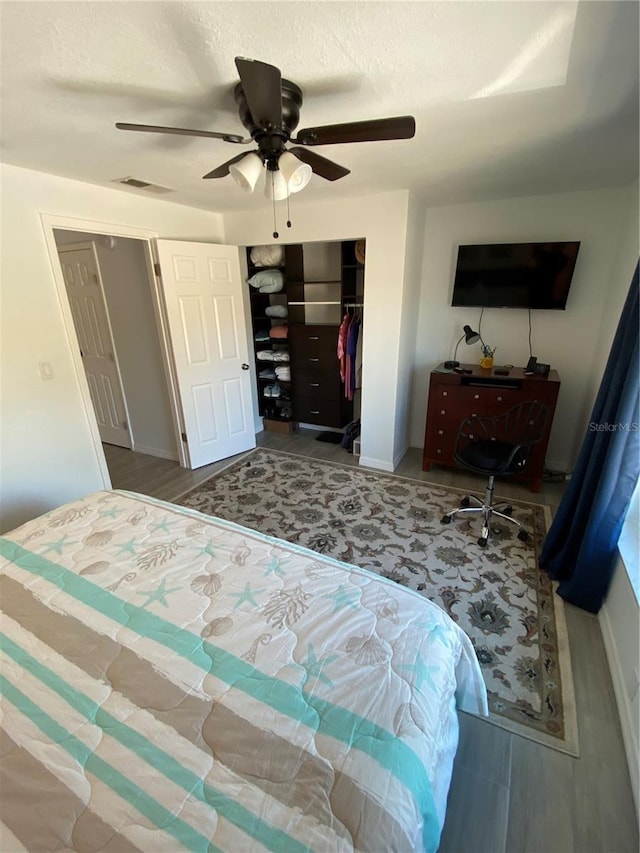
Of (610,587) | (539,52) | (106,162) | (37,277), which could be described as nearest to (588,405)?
(610,587)

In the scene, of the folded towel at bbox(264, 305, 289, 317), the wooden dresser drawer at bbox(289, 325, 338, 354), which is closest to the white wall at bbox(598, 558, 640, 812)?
the wooden dresser drawer at bbox(289, 325, 338, 354)

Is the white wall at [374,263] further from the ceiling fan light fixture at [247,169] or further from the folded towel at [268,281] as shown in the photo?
the ceiling fan light fixture at [247,169]

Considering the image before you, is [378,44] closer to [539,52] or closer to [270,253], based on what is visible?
[539,52]

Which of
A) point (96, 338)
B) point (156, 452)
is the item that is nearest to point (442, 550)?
point (156, 452)

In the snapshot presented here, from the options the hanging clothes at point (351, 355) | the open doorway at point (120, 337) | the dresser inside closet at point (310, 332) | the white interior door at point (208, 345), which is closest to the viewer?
the white interior door at point (208, 345)

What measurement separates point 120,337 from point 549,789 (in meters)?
4.27

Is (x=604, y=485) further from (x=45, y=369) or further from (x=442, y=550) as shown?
(x=45, y=369)

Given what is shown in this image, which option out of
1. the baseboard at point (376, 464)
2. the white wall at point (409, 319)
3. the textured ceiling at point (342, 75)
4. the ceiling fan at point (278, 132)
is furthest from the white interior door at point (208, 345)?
the ceiling fan at point (278, 132)

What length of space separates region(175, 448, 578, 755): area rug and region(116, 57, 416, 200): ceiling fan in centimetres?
208

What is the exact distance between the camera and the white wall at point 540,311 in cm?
289

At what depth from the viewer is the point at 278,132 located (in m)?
1.33

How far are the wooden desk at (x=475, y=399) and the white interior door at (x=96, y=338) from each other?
3214mm

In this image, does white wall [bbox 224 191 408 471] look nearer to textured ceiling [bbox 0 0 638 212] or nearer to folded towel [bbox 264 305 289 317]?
folded towel [bbox 264 305 289 317]

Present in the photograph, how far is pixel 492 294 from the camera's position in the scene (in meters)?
3.18
